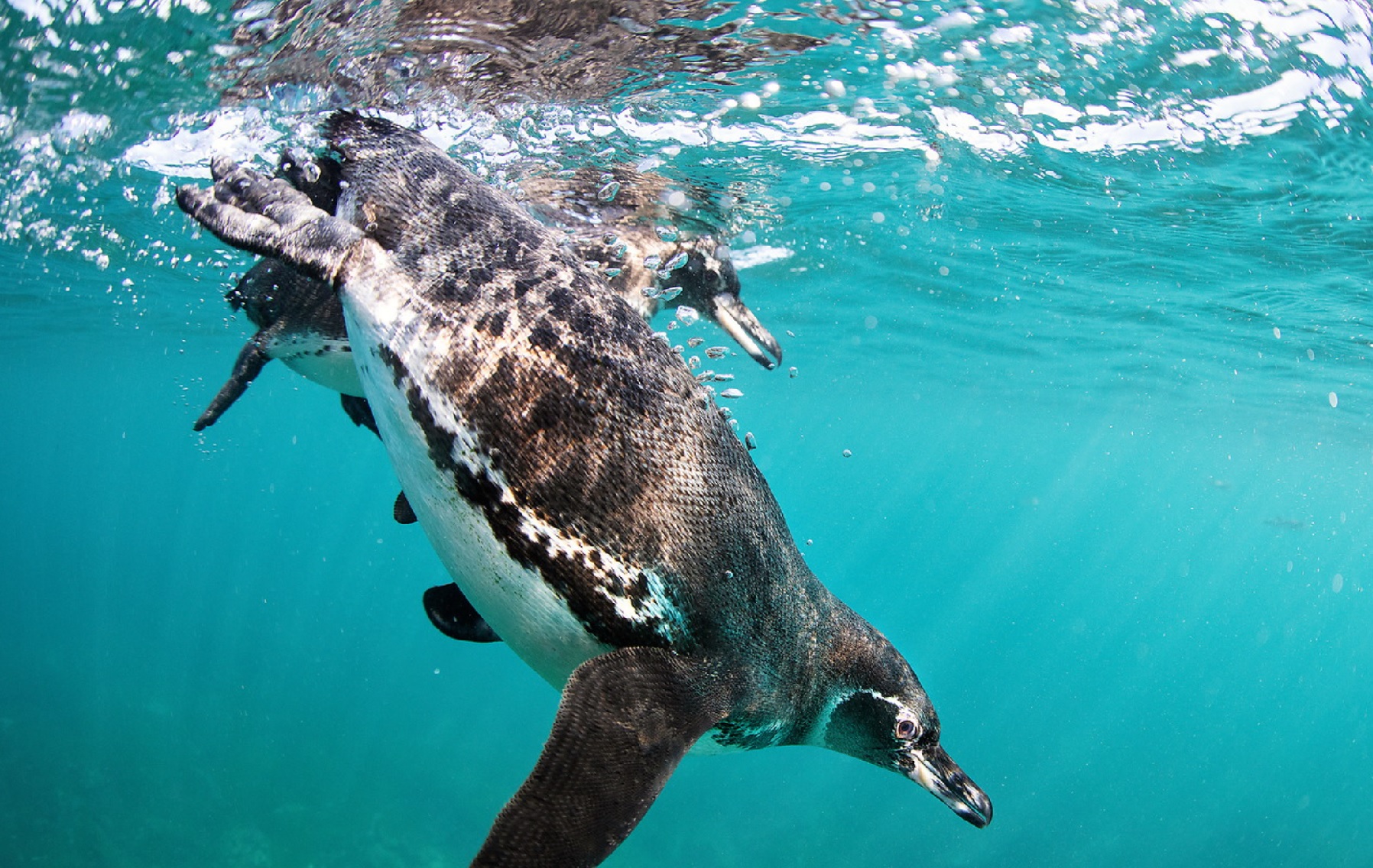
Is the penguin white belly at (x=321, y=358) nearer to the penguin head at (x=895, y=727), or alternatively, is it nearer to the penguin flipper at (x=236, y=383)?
the penguin flipper at (x=236, y=383)

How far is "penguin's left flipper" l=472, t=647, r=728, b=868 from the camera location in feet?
7.56

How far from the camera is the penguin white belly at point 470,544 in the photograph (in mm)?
2875

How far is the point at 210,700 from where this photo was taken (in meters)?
22.4

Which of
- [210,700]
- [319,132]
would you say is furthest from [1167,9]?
[210,700]

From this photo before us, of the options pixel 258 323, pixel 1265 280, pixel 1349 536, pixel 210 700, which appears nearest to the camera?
pixel 258 323

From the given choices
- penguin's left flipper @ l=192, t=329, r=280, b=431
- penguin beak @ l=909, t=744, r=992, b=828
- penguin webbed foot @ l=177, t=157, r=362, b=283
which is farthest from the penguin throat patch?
penguin's left flipper @ l=192, t=329, r=280, b=431

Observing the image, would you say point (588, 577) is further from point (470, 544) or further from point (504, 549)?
point (470, 544)

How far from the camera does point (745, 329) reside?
6.00 m

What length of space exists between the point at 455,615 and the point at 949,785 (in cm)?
227

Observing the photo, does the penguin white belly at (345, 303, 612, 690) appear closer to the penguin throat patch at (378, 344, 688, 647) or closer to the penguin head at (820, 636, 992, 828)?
the penguin throat patch at (378, 344, 688, 647)

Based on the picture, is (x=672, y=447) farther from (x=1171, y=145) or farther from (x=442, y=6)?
(x=1171, y=145)

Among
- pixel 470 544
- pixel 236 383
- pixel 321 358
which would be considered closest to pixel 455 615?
pixel 470 544

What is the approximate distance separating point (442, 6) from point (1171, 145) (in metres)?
7.05

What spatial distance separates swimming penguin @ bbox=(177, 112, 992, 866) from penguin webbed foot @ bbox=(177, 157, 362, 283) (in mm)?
11
